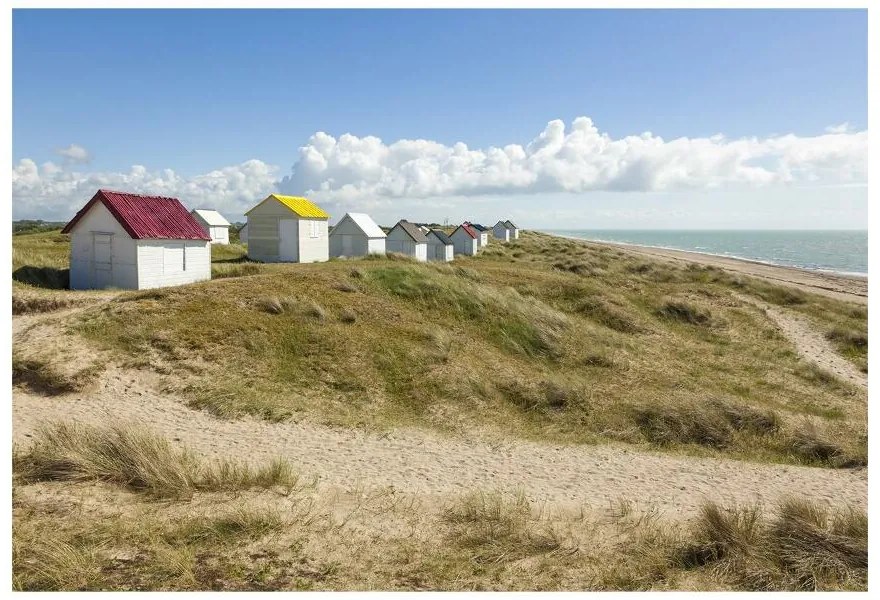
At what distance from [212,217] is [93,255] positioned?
122 ft

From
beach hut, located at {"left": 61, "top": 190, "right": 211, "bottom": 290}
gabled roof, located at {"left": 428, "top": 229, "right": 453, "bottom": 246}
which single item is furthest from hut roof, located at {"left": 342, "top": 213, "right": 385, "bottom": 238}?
beach hut, located at {"left": 61, "top": 190, "right": 211, "bottom": 290}

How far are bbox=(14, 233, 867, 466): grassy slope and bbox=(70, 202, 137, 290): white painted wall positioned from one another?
330cm

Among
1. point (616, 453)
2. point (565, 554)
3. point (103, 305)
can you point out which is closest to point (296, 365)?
point (103, 305)

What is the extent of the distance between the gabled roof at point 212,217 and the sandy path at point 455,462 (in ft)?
151

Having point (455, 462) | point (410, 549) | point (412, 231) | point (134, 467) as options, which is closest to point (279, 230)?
point (412, 231)

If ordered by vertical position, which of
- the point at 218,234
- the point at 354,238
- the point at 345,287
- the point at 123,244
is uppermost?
the point at 218,234

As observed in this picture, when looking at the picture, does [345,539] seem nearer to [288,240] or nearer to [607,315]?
[607,315]

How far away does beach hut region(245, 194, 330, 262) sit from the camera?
33.8 metres

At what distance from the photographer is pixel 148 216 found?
22.8m

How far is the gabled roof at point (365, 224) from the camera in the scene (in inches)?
1591

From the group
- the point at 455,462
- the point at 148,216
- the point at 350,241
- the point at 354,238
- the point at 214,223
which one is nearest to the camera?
the point at 455,462

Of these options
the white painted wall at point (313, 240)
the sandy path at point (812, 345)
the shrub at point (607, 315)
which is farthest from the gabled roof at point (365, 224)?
the sandy path at point (812, 345)

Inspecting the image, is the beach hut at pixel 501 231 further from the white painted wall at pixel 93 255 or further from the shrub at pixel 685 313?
the white painted wall at pixel 93 255

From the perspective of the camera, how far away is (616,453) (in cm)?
1242
